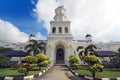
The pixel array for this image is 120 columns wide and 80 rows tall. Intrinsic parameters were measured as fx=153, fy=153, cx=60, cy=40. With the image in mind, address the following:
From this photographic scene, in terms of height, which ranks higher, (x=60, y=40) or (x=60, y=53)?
(x=60, y=40)

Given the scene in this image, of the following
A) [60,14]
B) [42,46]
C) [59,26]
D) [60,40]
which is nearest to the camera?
[42,46]

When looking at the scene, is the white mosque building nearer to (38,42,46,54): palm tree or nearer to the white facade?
the white facade

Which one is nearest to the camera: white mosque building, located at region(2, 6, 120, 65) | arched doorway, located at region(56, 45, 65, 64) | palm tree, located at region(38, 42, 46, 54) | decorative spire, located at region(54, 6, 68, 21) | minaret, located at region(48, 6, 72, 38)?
palm tree, located at region(38, 42, 46, 54)

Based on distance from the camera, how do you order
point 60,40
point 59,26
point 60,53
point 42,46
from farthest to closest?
point 60,53
point 59,26
point 60,40
point 42,46

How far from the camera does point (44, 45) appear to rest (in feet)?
138

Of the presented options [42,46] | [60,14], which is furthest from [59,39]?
[60,14]

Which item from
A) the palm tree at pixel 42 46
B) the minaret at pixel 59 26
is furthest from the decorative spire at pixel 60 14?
the palm tree at pixel 42 46

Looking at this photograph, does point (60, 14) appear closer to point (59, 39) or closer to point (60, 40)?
point (59, 39)

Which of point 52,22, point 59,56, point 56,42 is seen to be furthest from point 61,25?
point 59,56

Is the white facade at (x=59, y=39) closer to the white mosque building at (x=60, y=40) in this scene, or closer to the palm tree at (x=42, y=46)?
the white mosque building at (x=60, y=40)

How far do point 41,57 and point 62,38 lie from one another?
51.1ft

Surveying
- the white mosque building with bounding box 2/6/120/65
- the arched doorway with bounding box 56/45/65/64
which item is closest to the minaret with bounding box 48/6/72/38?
the white mosque building with bounding box 2/6/120/65

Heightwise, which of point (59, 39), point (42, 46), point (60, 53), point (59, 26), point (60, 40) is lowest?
point (60, 53)

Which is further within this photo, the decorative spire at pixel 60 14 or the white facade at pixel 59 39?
the decorative spire at pixel 60 14
